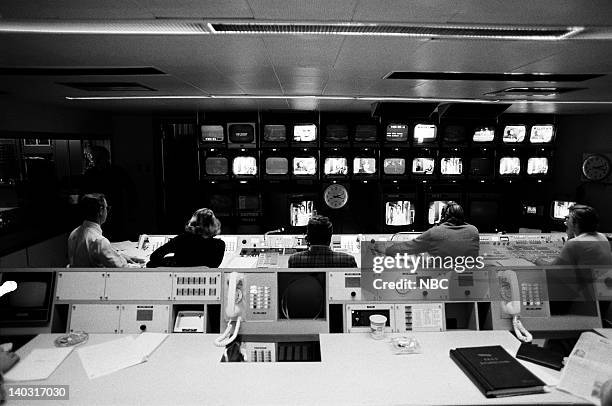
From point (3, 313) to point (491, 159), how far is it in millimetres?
5724

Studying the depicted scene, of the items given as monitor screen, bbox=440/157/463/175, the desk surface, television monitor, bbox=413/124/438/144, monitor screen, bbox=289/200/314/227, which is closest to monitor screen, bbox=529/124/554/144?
monitor screen, bbox=440/157/463/175

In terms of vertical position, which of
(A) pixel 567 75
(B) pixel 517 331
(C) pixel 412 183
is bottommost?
(B) pixel 517 331

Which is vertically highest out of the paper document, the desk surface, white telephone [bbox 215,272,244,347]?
white telephone [bbox 215,272,244,347]

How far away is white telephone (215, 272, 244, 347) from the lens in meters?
2.28

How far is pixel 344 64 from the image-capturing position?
111 inches

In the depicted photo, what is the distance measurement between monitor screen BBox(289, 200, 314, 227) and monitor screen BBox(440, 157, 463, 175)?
76.1 inches

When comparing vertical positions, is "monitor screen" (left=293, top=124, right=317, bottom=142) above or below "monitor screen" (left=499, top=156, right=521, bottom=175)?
above

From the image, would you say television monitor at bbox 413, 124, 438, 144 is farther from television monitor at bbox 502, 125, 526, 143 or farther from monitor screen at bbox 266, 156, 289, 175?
monitor screen at bbox 266, 156, 289, 175

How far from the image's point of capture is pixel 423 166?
18.7 ft

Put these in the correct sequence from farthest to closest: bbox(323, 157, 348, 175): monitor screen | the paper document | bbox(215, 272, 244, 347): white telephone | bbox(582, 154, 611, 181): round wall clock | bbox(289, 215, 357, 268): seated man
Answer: bbox(582, 154, 611, 181): round wall clock
bbox(323, 157, 348, 175): monitor screen
bbox(289, 215, 357, 268): seated man
bbox(215, 272, 244, 347): white telephone
the paper document

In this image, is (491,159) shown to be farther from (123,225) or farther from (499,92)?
(123,225)

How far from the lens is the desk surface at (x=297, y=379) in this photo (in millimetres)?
1718

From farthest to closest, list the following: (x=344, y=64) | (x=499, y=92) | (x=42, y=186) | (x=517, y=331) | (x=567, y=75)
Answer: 1. (x=42, y=186)
2. (x=499, y=92)
3. (x=567, y=75)
4. (x=344, y=64)
5. (x=517, y=331)

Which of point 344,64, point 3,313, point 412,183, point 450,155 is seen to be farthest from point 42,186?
point 450,155
